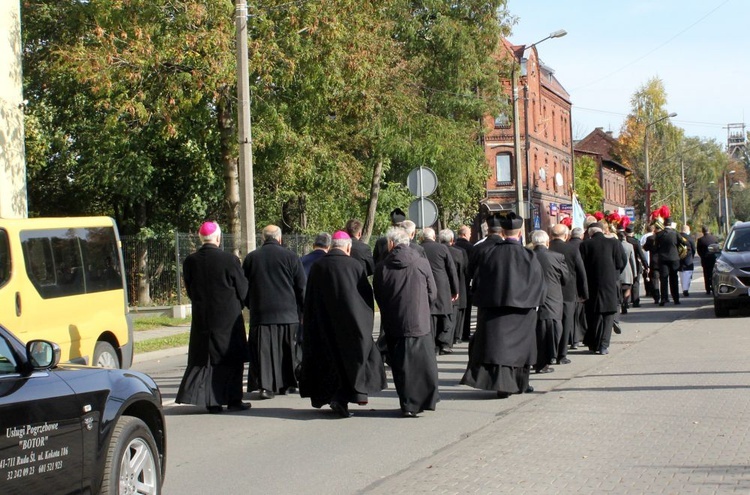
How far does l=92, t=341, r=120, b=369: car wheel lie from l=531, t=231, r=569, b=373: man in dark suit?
4931mm

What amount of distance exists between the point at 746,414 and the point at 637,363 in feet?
13.7

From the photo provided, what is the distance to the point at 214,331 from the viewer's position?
10.6 metres

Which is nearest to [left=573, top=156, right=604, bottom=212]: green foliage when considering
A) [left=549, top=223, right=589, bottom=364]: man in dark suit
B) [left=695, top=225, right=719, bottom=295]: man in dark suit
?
[left=695, top=225, right=719, bottom=295]: man in dark suit

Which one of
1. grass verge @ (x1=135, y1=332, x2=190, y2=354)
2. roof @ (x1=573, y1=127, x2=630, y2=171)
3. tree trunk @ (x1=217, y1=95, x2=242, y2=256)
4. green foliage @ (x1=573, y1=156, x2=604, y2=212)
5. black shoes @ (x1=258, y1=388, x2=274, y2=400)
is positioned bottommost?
black shoes @ (x1=258, y1=388, x2=274, y2=400)

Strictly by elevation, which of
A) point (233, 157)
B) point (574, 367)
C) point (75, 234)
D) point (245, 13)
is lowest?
point (574, 367)

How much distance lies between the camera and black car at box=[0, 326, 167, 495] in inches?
187

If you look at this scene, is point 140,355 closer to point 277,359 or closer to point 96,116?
point 277,359

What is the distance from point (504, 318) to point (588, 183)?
68.3 m

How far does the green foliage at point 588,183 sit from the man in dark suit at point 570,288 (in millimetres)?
58398

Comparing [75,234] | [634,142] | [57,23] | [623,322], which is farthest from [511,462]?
[634,142]

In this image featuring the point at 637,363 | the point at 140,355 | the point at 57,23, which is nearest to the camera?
the point at 637,363

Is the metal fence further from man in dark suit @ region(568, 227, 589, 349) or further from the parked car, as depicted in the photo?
man in dark suit @ region(568, 227, 589, 349)

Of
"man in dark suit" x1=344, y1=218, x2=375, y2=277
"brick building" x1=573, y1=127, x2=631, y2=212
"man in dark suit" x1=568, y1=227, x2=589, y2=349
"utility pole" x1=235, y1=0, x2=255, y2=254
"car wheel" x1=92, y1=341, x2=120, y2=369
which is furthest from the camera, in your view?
"brick building" x1=573, y1=127, x2=631, y2=212

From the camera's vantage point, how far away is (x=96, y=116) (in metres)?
28.6
